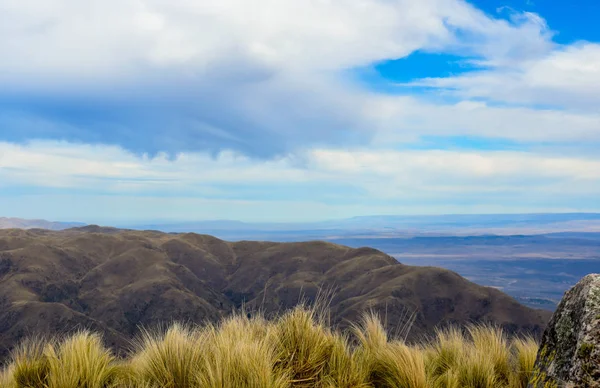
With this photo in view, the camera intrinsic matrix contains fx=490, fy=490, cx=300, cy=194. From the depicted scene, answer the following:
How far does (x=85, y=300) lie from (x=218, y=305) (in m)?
31.4

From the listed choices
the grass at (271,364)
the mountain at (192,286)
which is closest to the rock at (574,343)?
the grass at (271,364)

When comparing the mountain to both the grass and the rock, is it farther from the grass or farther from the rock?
the rock

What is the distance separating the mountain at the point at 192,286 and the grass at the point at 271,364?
79.1m

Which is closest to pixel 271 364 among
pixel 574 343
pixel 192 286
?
pixel 574 343

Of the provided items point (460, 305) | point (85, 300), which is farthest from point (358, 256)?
point (85, 300)

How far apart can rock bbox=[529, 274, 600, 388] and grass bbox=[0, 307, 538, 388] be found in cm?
139

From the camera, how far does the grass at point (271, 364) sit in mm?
6562

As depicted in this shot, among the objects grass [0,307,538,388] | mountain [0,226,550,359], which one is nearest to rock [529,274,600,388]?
grass [0,307,538,388]

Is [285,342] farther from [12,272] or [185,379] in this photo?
[12,272]

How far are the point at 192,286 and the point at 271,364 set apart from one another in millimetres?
127609

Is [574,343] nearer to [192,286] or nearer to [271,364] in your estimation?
[271,364]

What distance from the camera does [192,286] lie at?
129250 millimetres

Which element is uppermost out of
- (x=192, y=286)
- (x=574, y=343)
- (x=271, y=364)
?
(x=574, y=343)

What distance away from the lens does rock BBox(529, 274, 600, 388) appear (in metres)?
5.69
